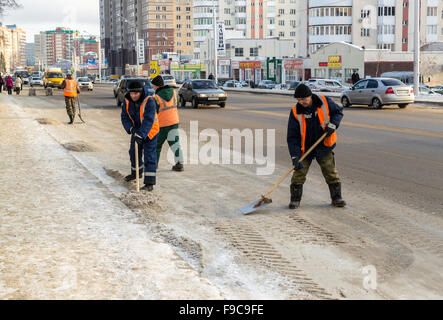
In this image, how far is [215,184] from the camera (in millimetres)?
8945

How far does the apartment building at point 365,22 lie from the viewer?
257ft

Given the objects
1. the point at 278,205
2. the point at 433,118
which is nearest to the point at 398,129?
the point at 433,118

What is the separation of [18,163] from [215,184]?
4097mm

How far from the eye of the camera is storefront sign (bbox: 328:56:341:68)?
65.7 m

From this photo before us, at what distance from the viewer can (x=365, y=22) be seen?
78.8 meters

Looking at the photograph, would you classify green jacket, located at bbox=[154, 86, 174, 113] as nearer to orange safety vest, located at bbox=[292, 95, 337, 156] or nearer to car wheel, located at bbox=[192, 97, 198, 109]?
orange safety vest, located at bbox=[292, 95, 337, 156]

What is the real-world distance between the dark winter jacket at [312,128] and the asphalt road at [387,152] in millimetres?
1326

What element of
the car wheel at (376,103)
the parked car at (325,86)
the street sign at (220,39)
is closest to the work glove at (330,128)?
the car wheel at (376,103)

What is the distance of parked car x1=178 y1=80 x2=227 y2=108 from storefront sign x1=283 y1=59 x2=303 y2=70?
48.8 meters

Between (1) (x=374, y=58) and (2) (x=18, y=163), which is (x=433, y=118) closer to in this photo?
(2) (x=18, y=163)

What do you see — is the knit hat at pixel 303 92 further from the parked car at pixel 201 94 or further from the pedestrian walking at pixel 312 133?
the parked car at pixel 201 94

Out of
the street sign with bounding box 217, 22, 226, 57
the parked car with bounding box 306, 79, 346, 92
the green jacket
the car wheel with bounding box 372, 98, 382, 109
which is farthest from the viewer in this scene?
the street sign with bounding box 217, 22, 226, 57

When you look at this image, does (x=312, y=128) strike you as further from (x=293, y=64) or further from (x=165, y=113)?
(x=293, y=64)

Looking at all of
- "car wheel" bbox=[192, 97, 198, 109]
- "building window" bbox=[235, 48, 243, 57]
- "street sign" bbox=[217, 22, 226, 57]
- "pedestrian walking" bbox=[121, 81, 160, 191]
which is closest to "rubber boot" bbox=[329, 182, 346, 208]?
"pedestrian walking" bbox=[121, 81, 160, 191]
